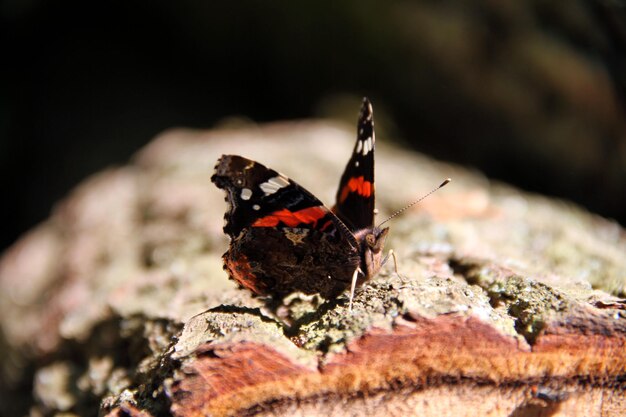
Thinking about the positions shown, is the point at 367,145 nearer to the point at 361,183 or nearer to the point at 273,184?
the point at 361,183

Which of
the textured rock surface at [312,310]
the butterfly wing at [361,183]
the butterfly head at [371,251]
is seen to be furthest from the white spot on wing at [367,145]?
the textured rock surface at [312,310]

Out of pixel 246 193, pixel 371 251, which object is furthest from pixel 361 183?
pixel 246 193

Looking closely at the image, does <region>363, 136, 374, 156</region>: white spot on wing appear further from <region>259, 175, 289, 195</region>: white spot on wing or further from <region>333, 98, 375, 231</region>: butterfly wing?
<region>259, 175, 289, 195</region>: white spot on wing

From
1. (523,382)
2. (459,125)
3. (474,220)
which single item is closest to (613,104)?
(459,125)

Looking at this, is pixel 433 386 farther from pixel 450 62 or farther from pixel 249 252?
pixel 450 62

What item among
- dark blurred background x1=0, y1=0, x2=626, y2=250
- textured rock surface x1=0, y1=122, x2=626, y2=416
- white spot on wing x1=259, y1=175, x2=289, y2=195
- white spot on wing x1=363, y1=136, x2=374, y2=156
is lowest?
textured rock surface x1=0, y1=122, x2=626, y2=416

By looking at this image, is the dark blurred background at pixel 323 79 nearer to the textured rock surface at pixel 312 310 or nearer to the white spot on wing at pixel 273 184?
the textured rock surface at pixel 312 310

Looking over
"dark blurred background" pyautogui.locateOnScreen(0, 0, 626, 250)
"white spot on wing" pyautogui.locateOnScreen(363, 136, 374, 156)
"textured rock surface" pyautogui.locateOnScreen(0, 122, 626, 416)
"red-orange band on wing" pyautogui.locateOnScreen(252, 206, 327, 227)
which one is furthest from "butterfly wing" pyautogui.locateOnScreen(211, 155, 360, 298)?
"dark blurred background" pyautogui.locateOnScreen(0, 0, 626, 250)
